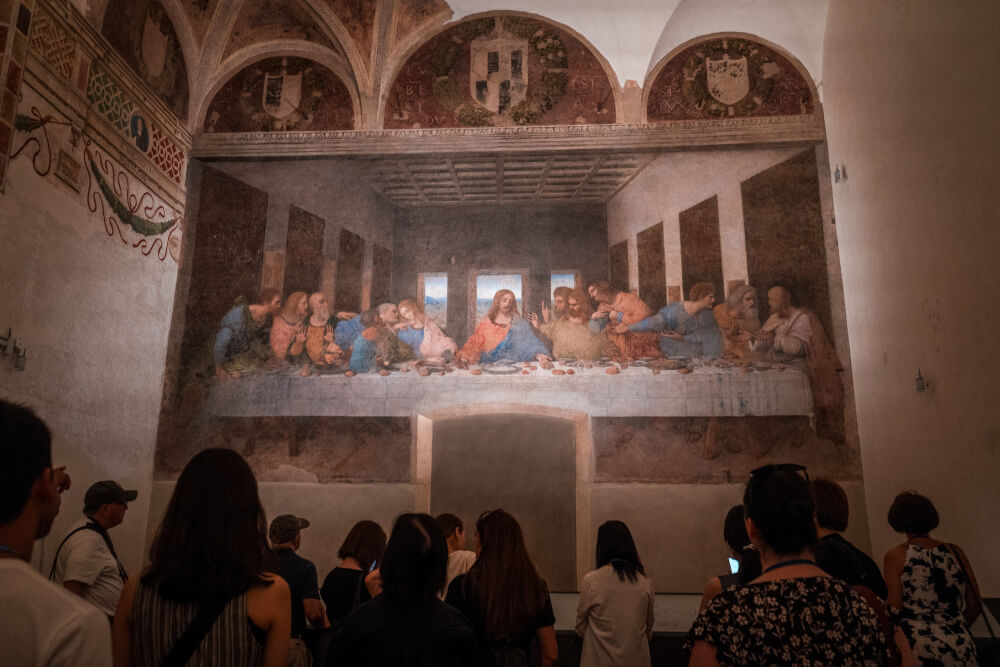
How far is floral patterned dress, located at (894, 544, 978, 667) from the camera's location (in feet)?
10.3

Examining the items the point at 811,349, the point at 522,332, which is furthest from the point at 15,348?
the point at 811,349

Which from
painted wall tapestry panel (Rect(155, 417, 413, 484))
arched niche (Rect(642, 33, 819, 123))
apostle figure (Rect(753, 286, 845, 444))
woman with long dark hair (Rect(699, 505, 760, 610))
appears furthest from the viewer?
arched niche (Rect(642, 33, 819, 123))

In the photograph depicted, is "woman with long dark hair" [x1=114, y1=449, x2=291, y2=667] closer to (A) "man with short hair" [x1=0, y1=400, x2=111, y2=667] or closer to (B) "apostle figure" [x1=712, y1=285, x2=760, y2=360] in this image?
(A) "man with short hair" [x1=0, y1=400, x2=111, y2=667]

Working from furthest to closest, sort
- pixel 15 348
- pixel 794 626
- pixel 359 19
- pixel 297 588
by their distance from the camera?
pixel 359 19 → pixel 15 348 → pixel 297 588 → pixel 794 626

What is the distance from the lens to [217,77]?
8820mm

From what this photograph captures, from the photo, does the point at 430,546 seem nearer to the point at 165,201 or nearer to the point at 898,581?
the point at 898,581

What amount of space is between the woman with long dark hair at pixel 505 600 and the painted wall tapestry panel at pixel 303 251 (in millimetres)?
5958

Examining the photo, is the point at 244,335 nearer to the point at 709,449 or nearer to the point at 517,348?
the point at 517,348

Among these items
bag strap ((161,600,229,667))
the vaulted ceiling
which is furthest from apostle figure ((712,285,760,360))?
bag strap ((161,600,229,667))

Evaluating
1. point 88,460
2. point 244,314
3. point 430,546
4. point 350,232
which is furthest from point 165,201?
point 430,546

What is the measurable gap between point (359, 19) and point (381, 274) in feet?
10.3

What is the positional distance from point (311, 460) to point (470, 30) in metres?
5.42

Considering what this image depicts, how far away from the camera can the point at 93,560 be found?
11.2 ft

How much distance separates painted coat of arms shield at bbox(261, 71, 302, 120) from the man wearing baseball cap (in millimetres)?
6237
